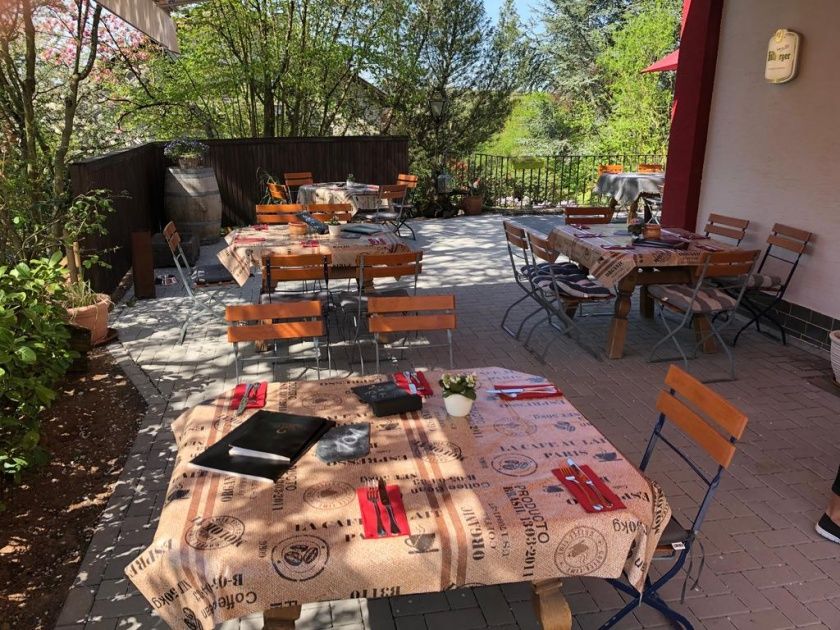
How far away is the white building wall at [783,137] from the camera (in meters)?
5.31

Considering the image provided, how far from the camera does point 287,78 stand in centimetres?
1146

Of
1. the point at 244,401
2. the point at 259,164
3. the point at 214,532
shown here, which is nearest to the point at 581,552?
the point at 214,532

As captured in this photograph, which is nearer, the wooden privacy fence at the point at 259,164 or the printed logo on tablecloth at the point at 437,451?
the printed logo on tablecloth at the point at 437,451

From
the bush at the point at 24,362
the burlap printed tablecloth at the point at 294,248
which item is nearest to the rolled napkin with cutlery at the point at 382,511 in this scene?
the bush at the point at 24,362

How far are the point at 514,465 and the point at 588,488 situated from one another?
234mm

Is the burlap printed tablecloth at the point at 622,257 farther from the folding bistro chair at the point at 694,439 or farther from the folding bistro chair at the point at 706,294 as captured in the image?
the folding bistro chair at the point at 694,439

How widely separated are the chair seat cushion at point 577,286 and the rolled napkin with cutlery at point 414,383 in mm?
2785

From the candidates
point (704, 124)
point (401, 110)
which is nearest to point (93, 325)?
point (704, 124)

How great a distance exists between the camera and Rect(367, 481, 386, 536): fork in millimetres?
1754

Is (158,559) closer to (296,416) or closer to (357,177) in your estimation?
(296,416)

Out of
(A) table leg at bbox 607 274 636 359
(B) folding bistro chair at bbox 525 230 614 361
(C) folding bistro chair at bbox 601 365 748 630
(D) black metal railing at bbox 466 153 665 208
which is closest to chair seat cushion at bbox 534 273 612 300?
(B) folding bistro chair at bbox 525 230 614 361

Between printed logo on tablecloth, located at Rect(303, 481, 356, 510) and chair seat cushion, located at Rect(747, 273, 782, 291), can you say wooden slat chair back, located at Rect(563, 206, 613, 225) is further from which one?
printed logo on tablecloth, located at Rect(303, 481, 356, 510)

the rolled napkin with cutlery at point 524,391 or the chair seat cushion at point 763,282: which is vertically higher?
the rolled napkin with cutlery at point 524,391

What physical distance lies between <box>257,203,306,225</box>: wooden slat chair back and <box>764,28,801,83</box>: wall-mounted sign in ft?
14.3
